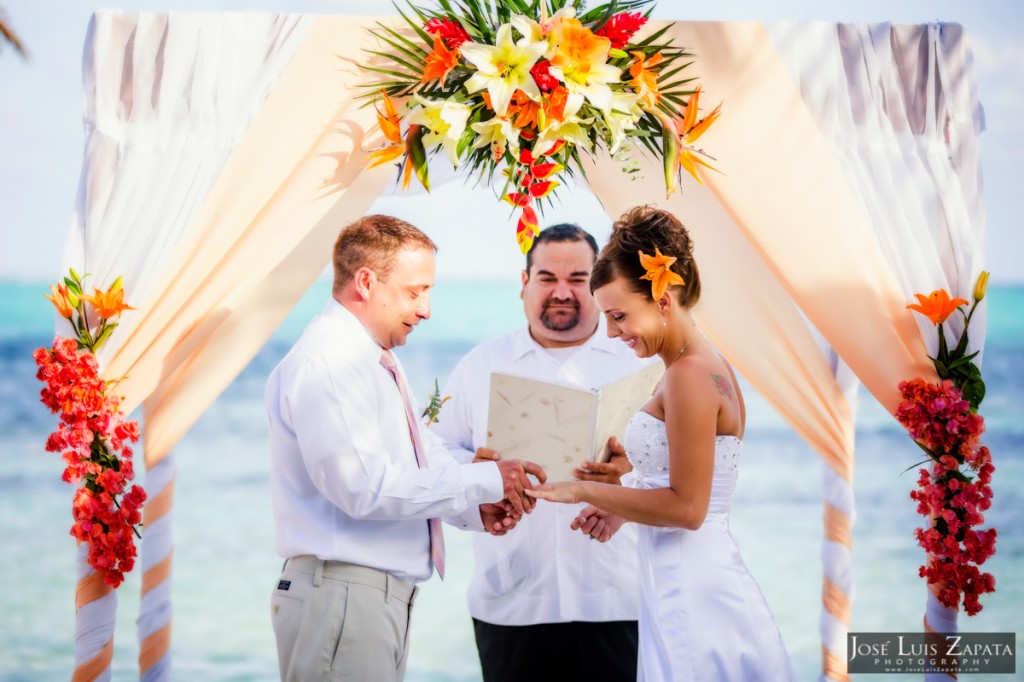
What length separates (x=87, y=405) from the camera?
11.3 feet

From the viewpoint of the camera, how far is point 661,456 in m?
2.84

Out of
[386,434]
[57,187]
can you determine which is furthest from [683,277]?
[57,187]

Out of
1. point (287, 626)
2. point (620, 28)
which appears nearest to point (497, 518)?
point (287, 626)

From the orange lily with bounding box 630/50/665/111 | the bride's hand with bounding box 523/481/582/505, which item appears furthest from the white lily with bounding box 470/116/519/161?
the bride's hand with bounding box 523/481/582/505

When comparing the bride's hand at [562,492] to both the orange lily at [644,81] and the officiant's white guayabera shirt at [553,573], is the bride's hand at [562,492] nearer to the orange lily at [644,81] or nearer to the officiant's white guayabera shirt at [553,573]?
the officiant's white guayabera shirt at [553,573]

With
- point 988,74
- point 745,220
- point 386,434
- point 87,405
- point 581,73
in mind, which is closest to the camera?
point 386,434

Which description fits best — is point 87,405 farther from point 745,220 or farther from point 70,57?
point 70,57

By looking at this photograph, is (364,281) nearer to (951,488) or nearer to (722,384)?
(722,384)

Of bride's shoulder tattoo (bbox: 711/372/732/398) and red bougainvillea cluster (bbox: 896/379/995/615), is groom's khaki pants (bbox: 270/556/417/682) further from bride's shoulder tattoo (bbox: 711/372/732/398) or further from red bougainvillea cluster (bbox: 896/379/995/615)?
red bougainvillea cluster (bbox: 896/379/995/615)

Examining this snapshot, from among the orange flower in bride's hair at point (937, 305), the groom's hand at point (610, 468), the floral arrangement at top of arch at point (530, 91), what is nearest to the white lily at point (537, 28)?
the floral arrangement at top of arch at point (530, 91)

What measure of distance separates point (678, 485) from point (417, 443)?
78 cm

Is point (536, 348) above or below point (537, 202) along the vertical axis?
below

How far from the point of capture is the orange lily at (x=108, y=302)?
3.51 metres

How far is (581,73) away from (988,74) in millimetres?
14998
